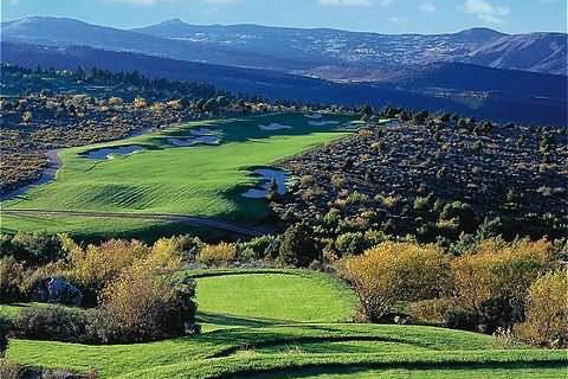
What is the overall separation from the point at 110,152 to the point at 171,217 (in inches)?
1381

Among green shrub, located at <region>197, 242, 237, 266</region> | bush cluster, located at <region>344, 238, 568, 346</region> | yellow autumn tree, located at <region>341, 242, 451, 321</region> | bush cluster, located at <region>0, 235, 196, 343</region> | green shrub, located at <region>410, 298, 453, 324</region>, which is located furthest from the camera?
green shrub, located at <region>197, 242, 237, 266</region>

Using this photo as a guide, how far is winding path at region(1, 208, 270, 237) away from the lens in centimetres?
7219

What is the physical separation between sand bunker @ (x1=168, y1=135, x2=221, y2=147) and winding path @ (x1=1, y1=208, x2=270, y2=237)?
3847 centimetres

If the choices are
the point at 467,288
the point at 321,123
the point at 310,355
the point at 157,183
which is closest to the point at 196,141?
the point at 321,123

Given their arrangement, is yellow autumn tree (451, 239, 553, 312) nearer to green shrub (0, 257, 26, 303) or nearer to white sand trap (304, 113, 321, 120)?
green shrub (0, 257, 26, 303)

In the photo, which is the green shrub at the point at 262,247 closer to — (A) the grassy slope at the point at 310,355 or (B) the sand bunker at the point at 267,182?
(B) the sand bunker at the point at 267,182

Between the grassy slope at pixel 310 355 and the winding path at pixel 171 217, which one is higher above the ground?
the grassy slope at pixel 310 355

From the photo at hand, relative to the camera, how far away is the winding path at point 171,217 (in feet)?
237

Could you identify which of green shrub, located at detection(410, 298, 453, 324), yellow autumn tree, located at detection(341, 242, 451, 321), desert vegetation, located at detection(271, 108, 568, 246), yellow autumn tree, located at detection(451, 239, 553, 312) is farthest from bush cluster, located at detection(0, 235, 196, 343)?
desert vegetation, located at detection(271, 108, 568, 246)

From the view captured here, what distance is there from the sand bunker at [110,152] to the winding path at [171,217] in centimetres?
2758

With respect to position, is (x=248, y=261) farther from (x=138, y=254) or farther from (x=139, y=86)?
(x=139, y=86)

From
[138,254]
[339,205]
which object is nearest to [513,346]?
[138,254]

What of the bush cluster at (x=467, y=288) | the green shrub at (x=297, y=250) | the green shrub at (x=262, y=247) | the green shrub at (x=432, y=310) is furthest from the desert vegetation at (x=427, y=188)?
the green shrub at (x=432, y=310)

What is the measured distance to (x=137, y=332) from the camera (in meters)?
25.3
